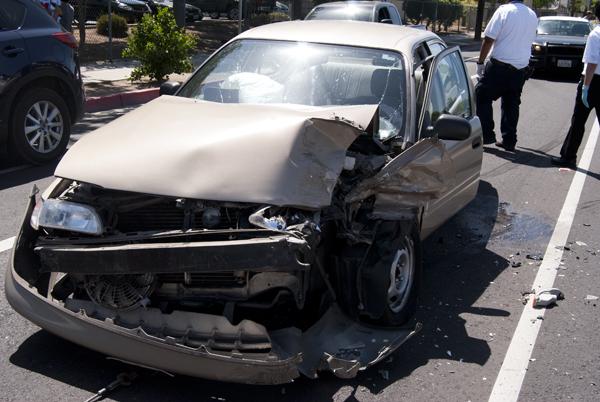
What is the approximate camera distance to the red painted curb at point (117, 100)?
1182 centimetres

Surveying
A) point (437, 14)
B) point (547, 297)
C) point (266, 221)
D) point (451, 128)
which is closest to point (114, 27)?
point (451, 128)

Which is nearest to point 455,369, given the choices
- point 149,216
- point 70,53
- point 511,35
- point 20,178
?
point 149,216

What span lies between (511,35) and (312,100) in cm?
579

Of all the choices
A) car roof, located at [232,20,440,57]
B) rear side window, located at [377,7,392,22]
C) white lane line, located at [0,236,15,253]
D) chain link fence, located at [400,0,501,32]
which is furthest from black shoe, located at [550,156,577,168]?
chain link fence, located at [400,0,501,32]

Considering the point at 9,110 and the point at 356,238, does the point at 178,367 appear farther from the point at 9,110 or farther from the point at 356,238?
the point at 9,110

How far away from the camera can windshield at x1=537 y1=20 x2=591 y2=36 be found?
20953 millimetres

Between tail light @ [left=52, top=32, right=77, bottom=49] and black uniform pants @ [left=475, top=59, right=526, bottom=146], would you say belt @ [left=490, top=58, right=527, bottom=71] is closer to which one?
black uniform pants @ [left=475, top=59, right=526, bottom=146]

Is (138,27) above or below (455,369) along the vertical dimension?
above

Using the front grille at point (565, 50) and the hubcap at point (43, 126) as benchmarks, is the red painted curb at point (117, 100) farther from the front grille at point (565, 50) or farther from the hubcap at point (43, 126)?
the front grille at point (565, 50)

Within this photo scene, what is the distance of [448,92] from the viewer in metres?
5.91

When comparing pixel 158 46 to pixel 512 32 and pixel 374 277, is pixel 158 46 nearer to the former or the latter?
pixel 512 32

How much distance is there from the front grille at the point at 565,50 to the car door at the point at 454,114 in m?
14.1

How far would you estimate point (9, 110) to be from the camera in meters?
7.54

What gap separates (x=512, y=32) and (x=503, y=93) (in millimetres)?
824
